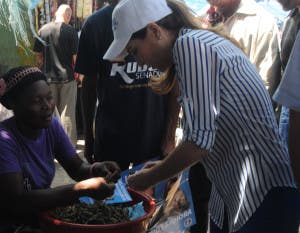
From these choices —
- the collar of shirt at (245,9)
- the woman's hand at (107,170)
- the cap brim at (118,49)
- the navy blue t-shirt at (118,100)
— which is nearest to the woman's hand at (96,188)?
the woman's hand at (107,170)

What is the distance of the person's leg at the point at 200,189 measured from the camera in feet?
9.87

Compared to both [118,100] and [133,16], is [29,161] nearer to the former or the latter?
[118,100]

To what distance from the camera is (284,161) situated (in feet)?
5.72

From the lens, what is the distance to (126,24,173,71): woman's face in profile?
1734 millimetres

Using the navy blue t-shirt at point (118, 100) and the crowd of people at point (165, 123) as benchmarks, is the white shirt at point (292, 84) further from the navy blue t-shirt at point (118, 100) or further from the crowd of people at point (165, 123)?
the navy blue t-shirt at point (118, 100)

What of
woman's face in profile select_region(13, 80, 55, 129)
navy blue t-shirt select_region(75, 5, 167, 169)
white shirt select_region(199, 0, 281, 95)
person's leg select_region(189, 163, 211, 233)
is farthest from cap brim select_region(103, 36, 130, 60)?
white shirt select_region(199, 0, 281, 95)

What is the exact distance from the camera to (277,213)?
1.78 meters

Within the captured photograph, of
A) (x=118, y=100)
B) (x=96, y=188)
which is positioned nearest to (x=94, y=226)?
(x=96, y=188)

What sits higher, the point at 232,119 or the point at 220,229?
the point at 232,119

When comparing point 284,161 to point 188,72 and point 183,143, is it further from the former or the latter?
point 188,72

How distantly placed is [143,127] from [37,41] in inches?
142

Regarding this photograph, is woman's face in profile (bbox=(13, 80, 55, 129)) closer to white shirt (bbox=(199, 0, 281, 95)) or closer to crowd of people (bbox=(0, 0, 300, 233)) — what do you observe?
crowd of people (bbox=(0, 0, 300, 233))

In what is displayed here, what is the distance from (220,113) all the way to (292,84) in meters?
0.29

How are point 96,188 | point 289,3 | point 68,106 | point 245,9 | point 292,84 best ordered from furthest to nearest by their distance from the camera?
point 68,106
point 245,9
point 289,3
point 96,188
point 292,84
